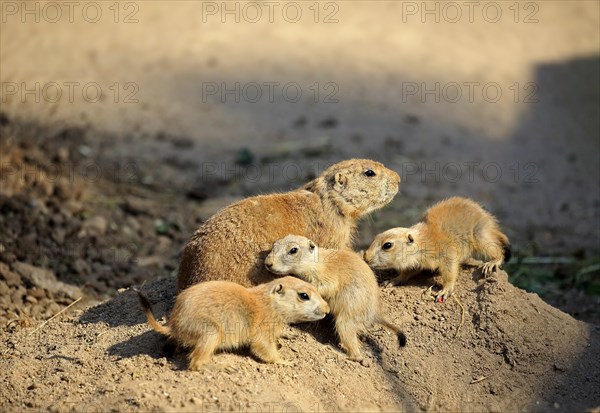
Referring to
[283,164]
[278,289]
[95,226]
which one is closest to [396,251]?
[278,289]

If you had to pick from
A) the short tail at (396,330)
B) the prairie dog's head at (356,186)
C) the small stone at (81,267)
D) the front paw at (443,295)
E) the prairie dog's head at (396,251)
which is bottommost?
the small stone at (81,267)

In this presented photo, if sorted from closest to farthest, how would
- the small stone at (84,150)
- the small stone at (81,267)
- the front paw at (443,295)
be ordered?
the front paw at (443,295) < the small stone at (81,267) < the small stone at (84,150)

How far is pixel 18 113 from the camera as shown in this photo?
1373 cm

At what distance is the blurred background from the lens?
10.4m

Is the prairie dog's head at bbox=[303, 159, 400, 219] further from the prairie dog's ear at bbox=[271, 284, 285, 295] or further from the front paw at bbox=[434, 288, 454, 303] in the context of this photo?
the prairie dog's ear at bbox=[271, 284, 285, 295]

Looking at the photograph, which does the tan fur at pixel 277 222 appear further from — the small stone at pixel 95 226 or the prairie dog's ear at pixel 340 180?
the small stone at pixel 95 226

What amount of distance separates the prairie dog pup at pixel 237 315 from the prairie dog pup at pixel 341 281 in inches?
7.9

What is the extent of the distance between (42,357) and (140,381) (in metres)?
1.28

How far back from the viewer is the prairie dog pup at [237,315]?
5887 millimetres

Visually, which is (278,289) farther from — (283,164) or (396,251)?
(283,164)

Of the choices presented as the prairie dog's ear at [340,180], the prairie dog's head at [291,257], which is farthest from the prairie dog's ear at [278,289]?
the prairie dog's ear at [340,180]

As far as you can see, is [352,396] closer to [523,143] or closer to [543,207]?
[543,207]

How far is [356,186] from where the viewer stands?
746 cm

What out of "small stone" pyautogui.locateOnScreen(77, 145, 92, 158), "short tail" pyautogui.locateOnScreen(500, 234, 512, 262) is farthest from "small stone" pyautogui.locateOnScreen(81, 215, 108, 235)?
"short tail" pyautogui.locateOnScreen(500, 234, 512, 262)
